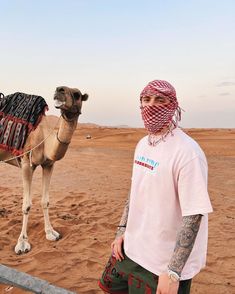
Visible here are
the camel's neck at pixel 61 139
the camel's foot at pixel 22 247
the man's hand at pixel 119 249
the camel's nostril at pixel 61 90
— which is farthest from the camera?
the camel's foot at pixel 22 247

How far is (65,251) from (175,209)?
3.67 m

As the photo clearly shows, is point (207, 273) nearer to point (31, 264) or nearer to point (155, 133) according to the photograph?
point (31, 264)

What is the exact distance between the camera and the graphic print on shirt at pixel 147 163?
193cm

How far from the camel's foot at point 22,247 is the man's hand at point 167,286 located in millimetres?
3857

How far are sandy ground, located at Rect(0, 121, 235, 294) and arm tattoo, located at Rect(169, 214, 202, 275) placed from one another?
2.40 meters

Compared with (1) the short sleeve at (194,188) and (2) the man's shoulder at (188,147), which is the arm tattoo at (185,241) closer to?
(1) the short sleeve at (194,188)

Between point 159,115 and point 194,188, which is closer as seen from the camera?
point 194,188

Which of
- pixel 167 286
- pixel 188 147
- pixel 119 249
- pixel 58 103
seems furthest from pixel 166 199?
pixel 58 103

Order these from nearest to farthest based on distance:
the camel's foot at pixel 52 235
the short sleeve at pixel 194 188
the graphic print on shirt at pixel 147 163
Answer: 1. the short sleeve at pixel 194 188
2. the graphic print on shirt at pixel 147 163
3. the camel's foot at pixel 52 235

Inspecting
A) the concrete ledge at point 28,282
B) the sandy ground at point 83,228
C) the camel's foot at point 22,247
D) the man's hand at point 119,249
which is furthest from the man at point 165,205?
the camel's foot at point 22,247

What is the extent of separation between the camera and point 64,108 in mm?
4590

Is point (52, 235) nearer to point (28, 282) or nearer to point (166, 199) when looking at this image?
point (28, 282)

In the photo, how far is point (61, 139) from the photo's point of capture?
16.7 feet

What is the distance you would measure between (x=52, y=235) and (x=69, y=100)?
8.00 ft
